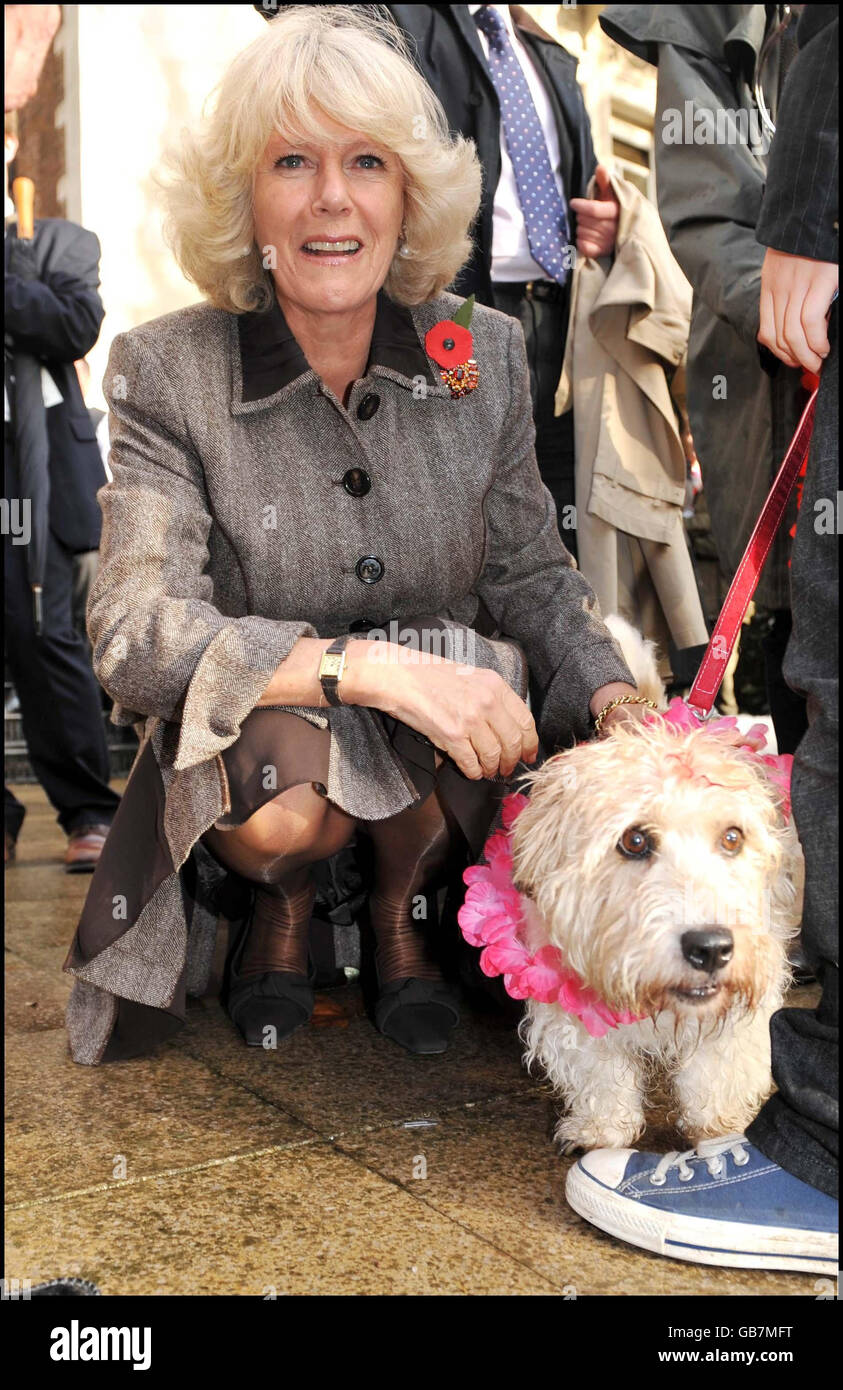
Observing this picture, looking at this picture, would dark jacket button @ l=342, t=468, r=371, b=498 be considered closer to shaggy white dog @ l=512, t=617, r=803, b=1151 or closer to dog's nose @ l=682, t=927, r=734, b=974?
shaggy white dog @ l=512, t=617, r=803, b=1151

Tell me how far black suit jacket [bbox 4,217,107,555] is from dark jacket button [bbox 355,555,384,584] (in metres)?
2.42

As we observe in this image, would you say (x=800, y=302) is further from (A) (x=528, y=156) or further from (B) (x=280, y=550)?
(A) (x=528, y=156)

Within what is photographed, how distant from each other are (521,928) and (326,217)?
134cm

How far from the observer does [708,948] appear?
1.52m

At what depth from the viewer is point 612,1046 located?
1.80m

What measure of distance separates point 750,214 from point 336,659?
1.20 meters

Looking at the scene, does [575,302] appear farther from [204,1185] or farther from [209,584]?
[204,1185]

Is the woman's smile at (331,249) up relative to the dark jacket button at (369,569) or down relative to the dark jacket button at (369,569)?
up

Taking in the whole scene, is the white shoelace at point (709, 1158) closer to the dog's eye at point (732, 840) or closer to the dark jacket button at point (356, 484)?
the dog's eye at point (732, 840)

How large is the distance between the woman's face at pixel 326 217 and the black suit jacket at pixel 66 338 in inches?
87.0

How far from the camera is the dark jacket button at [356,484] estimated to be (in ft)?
7.71

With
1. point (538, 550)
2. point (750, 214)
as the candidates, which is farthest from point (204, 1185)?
point (750, 214)

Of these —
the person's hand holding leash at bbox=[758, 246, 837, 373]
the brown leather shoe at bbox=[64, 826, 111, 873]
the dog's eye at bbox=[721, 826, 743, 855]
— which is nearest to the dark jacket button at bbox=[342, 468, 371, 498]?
the person's hand holding leash at bbox=[758, 246, 837, 373]

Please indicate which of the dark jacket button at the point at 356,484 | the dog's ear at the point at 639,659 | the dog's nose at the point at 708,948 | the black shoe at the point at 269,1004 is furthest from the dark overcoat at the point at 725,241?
the black shoe at the point at 269,1004
